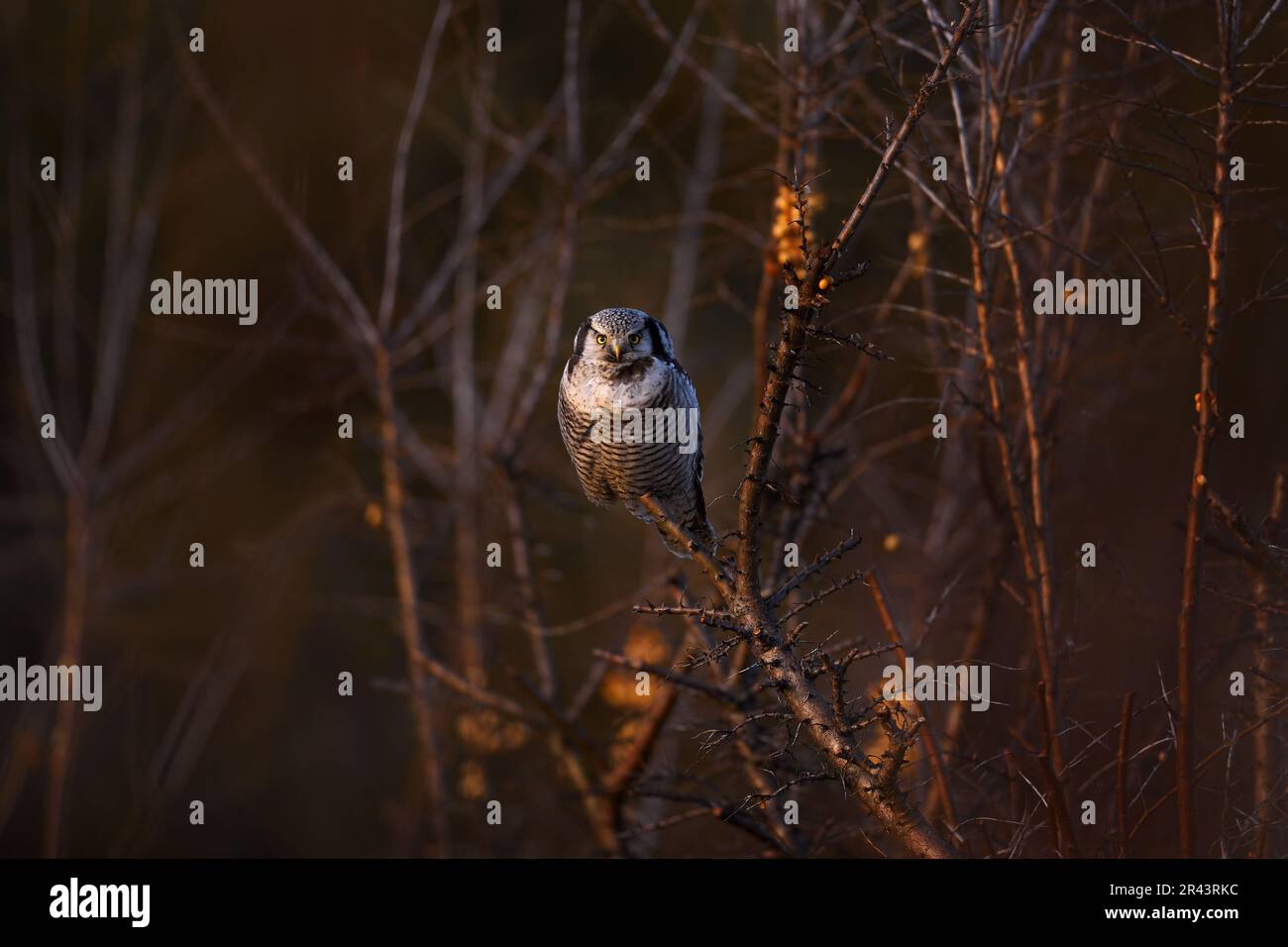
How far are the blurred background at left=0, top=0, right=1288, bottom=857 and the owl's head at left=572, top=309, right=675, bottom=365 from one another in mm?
739

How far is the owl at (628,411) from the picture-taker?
5113mm

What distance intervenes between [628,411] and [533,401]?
146cm

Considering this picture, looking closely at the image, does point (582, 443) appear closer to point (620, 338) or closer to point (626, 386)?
point (626, 386)

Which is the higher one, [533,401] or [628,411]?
[533,401]

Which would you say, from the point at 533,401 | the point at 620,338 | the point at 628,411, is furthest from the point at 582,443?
the point at 533,401

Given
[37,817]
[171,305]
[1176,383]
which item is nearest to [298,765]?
[37,817]

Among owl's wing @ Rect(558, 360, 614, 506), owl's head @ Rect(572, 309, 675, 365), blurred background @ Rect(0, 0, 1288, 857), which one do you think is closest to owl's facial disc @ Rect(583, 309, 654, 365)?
owl's head @ Rect(572, 309, 675, 365)

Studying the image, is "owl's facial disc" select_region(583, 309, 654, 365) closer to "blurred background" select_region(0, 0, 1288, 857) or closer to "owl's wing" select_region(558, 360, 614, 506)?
"owl's wing" select_region(558, 360, 614, 506)

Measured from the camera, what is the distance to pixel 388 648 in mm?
15688

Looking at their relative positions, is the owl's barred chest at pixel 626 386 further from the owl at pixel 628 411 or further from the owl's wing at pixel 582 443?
the owl's wing at pixel 582 443

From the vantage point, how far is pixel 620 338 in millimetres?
5027

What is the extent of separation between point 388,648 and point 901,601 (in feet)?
26.9
